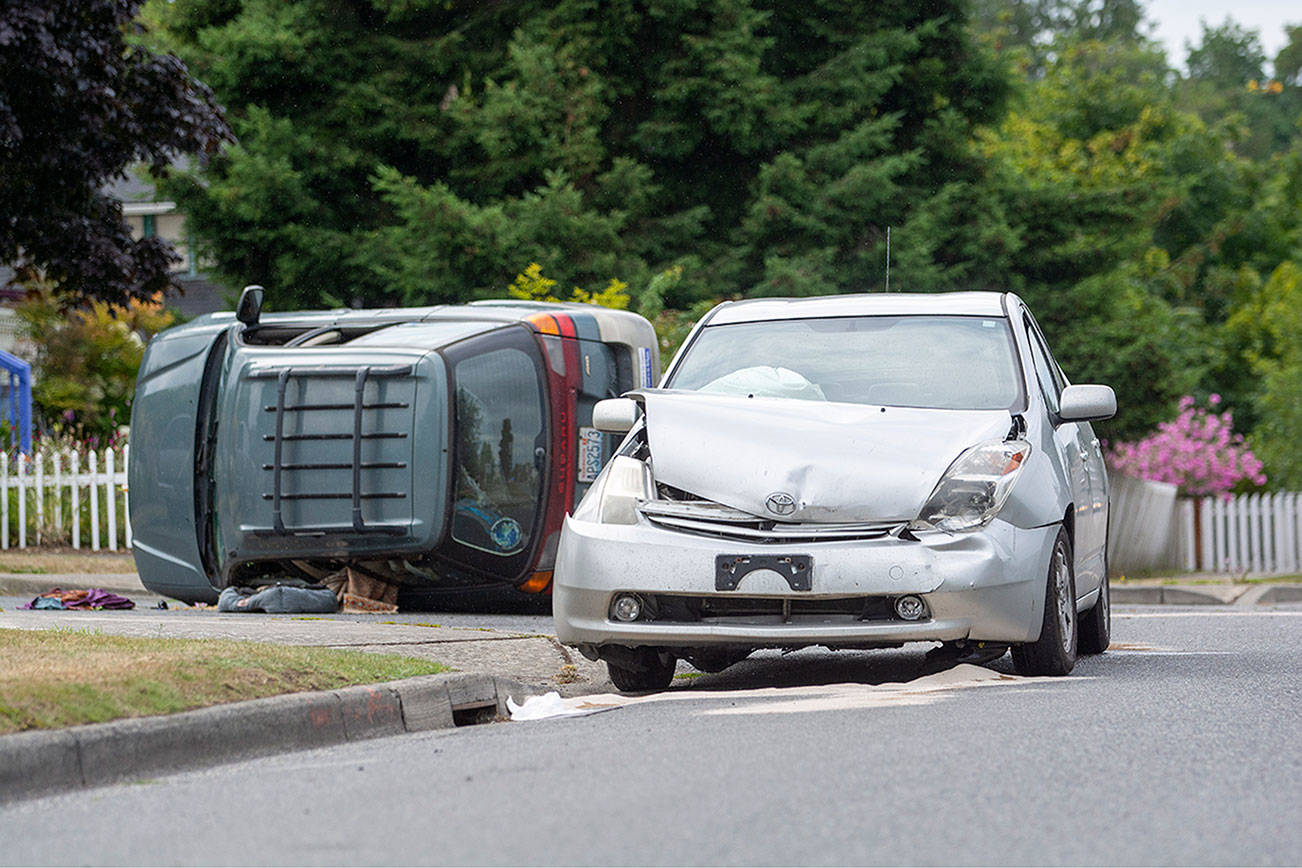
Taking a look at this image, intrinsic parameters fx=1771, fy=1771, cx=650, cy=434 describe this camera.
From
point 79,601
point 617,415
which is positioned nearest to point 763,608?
point 617,415

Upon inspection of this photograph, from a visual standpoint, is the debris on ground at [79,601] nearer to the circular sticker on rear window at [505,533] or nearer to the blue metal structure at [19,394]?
the circular sticker on rear window at [505,533]

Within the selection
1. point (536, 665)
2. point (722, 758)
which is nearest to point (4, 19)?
point (536, 665)

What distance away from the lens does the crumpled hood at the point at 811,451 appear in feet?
22.2

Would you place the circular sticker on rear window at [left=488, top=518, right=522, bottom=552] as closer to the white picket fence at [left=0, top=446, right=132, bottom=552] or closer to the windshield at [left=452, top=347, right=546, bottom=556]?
the windshield at [left=452, top=347, right=546, bottom=556]

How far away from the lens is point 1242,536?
2466 centimetres

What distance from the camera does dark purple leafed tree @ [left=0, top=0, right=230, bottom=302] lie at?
48.9 feet

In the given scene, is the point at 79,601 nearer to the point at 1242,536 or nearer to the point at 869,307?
the point at 869,307

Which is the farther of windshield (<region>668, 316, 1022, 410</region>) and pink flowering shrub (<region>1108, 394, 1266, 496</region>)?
pink flowering shrub (<region>1108, 394, 1266, 496</region>)

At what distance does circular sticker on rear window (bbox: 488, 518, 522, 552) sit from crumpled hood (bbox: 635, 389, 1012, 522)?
4.46 meters

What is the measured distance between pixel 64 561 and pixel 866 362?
10.8 meters

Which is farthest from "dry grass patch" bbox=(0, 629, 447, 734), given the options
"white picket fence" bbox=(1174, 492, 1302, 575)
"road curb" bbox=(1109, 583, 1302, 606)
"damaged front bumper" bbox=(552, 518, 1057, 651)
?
"white picket fence" bbox=(1174, 492, 1302, 575)

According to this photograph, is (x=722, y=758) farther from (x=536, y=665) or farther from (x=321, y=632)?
(x=321, y=632)

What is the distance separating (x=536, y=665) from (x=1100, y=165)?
36.9m

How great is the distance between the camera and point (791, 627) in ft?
22.2
